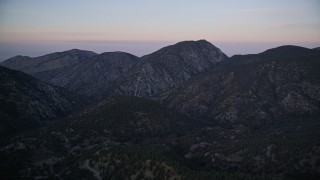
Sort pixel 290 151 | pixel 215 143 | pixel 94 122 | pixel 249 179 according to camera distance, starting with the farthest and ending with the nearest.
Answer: pixel 94 122, pixel 215 143, pixel 290 151, pixel 249 179

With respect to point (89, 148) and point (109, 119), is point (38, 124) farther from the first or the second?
point (89, 148)

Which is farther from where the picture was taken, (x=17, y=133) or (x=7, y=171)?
(x=17, y=133)

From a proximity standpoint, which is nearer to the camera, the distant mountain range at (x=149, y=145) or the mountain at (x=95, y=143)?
the distant mountain range at (x=149, y=145)

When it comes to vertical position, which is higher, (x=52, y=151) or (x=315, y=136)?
(x=315, y=136)

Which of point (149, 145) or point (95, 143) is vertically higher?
point (149, 145)

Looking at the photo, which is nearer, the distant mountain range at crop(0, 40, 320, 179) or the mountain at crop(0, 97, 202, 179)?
the distant mountain range at crop(0, 40, 320, 179)

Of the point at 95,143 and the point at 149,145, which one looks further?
the point at 95,143

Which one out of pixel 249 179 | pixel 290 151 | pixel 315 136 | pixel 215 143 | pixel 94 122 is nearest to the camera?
pixel 249 179

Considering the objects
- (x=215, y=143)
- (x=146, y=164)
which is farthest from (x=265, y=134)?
(x=146, y=164)

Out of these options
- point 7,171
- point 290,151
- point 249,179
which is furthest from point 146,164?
point 290,151

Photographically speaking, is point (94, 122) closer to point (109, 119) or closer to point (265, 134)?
point (109, 119)
